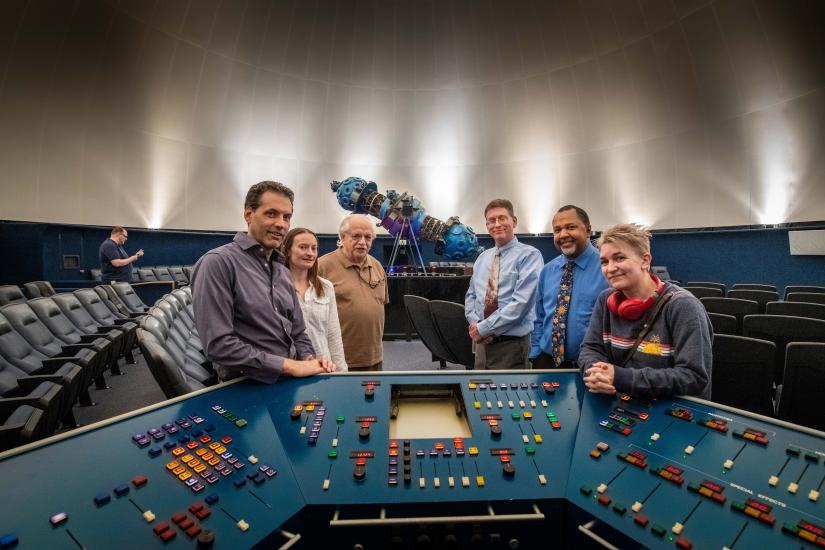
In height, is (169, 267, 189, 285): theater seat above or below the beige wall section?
below

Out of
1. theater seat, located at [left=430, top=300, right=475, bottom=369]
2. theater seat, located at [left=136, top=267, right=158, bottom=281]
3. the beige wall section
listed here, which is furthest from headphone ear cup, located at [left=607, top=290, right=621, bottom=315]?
theater seat, located at [left=136, top=267, right=158, bottom=281]

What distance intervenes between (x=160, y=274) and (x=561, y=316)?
Answer: 998 cm

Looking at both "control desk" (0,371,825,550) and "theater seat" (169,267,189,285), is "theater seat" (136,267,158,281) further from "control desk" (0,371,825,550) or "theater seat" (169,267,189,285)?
"control desk" (0,371,825,550)

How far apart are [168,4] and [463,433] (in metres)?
11.3

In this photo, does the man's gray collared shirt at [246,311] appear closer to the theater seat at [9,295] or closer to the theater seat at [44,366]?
the theater seat at [44,366]

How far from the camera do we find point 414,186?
11.7 m

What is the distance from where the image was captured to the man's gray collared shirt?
1.40 metres

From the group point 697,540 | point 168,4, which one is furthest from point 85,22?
point 697,540

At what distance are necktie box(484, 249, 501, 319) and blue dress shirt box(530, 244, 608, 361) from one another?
0.28 meters

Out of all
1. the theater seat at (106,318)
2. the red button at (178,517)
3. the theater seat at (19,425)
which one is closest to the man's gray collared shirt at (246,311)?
the red button at (178,517)

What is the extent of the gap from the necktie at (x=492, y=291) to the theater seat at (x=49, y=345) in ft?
9.50

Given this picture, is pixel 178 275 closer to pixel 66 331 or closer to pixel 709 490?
pixel 66 331

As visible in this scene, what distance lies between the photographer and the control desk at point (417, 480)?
75cm

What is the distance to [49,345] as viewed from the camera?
11.6 ft
